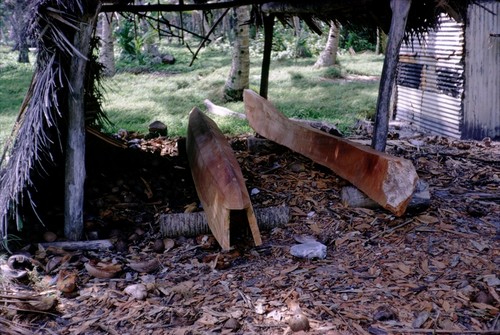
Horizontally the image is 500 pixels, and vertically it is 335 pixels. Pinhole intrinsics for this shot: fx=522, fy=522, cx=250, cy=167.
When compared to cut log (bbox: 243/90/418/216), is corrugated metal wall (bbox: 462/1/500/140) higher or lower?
higher

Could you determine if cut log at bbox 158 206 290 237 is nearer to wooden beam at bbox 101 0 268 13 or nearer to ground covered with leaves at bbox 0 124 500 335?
ground covered with leaves at bbox 0 124 500 335

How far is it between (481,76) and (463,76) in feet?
0.98

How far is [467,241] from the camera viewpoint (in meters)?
4.53

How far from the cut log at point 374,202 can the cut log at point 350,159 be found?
10cm

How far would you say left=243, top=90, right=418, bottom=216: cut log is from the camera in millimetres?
4637

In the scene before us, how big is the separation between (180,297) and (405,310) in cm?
163

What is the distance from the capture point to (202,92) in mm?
13461

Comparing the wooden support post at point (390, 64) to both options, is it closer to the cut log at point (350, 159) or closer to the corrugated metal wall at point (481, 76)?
the cut log at point (350, 159)

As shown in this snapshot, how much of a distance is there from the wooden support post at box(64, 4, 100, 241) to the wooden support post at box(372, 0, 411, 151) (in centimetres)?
281

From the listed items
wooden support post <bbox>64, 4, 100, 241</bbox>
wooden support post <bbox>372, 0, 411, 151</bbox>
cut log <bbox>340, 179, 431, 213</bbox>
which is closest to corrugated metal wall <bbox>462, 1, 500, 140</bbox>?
wooden support post <bbox>372, 0, 411, 151</bbox>

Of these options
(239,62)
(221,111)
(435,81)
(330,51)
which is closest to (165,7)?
(221,111)

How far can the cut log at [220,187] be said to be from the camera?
434cm

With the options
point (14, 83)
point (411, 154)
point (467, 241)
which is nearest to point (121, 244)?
point (467, 241)

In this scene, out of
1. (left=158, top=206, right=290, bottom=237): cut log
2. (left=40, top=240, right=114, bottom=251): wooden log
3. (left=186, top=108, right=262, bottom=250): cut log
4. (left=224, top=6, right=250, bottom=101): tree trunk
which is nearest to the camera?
(left=186, top=108, right=262, bottom=250): cut log
